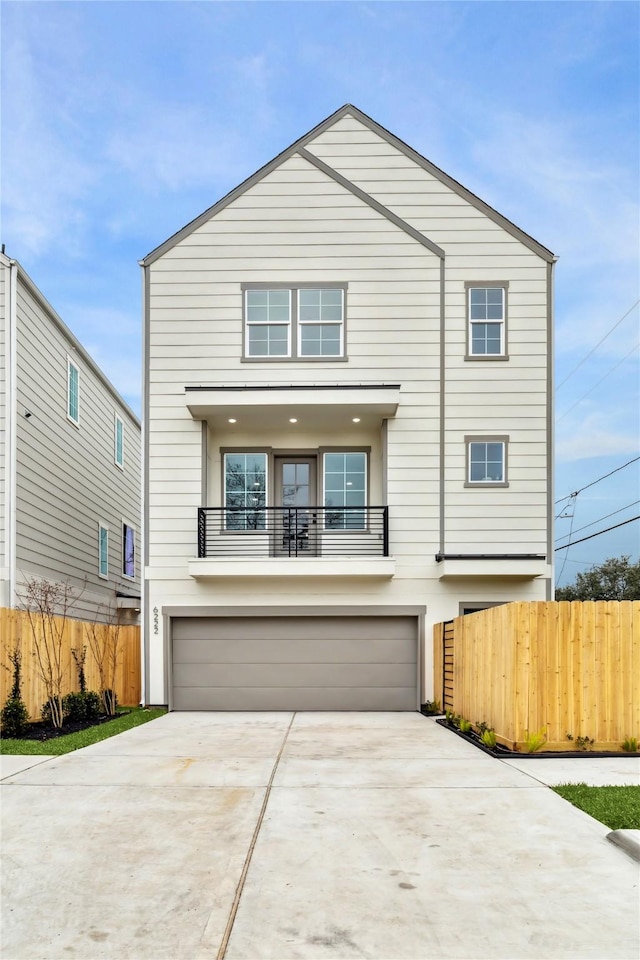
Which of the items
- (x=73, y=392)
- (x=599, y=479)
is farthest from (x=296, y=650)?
(x=599, y=479)

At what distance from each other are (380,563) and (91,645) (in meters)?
5.42

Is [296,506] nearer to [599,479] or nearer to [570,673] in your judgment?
[570,673]

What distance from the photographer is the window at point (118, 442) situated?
22656 millimetres

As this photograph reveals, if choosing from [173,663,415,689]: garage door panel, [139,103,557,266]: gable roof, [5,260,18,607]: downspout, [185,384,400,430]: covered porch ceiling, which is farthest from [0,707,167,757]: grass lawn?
[139,103,557,266]: gable roof

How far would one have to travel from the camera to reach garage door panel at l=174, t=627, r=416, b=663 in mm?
15273

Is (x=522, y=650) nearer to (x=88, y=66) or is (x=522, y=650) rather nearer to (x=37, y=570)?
(x=37, y=570)

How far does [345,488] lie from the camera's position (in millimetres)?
15984

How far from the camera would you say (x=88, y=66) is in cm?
1727

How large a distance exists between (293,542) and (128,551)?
10.0 metres

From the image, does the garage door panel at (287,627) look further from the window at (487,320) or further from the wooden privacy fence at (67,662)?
the window at (487,320)

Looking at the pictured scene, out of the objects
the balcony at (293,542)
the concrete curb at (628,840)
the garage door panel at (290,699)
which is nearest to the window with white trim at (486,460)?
the balcony at (293,542)

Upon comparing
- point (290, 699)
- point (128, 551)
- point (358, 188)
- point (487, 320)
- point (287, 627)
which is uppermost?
point (358, 188)

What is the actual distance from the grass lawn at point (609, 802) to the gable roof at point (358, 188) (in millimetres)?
11251

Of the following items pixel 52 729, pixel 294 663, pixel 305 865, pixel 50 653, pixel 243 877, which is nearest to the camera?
pixel 243 877
